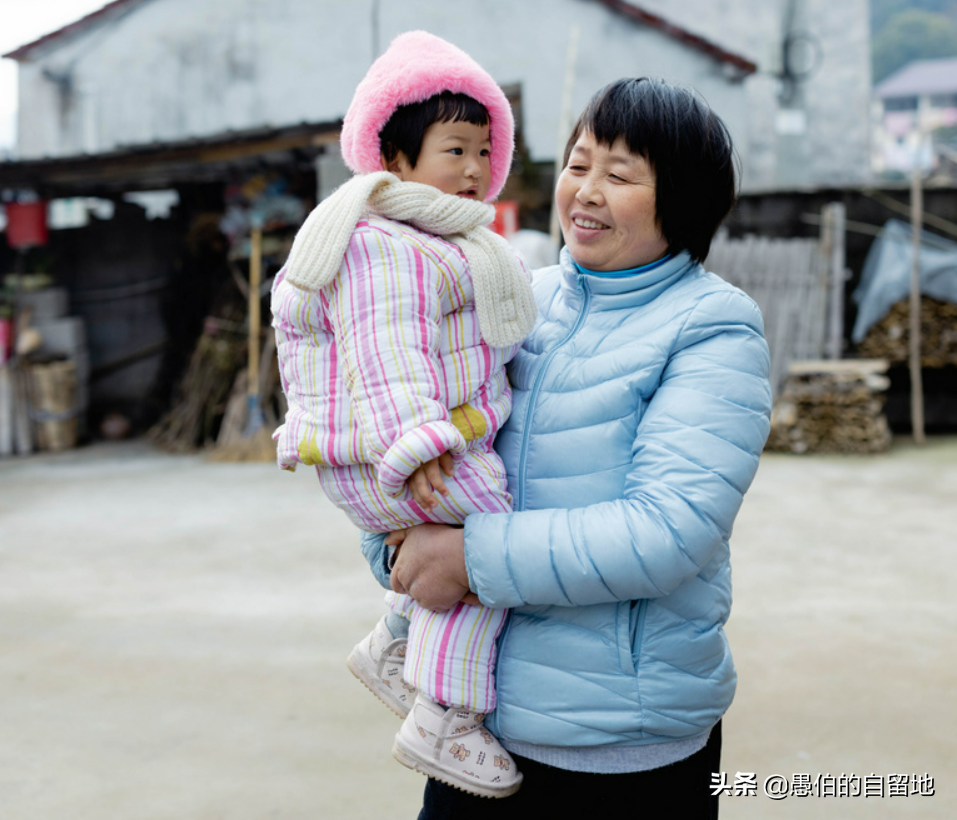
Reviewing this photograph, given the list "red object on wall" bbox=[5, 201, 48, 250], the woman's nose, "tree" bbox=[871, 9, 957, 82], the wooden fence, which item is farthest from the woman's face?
"tree" bbox=[871, 9, 957, 82]

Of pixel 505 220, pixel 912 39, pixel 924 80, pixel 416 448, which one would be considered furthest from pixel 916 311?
pixel 912 39

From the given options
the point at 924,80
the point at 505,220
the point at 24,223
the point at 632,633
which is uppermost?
the point at 924,80

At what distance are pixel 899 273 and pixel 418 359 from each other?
7.28m

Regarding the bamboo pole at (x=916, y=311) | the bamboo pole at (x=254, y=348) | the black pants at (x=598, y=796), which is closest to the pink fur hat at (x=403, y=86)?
the black pants at (x=598, y=796)

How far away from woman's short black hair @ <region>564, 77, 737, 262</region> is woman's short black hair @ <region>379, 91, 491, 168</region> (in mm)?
254

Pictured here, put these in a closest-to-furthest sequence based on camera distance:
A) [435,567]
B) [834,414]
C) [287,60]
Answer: [435,567], [834,414], [287,60]

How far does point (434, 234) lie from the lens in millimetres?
1428

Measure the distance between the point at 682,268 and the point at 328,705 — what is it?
7.46 ft

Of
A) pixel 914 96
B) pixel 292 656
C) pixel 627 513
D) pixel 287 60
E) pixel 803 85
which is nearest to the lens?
pixel 627 513

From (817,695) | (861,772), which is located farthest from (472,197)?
(817,695)

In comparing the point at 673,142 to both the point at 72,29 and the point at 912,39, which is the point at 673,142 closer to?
the point at 72,29

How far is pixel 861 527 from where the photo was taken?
5.24m

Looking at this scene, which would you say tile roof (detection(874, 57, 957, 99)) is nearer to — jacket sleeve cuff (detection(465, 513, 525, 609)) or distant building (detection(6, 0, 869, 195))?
distant building (detection(6, 0, 869, 195))

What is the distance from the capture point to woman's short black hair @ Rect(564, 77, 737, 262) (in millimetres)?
1241
